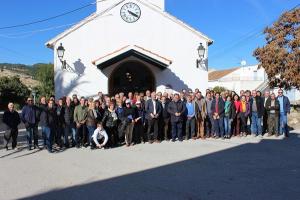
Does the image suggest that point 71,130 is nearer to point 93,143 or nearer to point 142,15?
point 93,143

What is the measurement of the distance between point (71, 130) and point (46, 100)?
128 centimetres

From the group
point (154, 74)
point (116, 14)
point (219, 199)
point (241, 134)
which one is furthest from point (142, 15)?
point (219, 199)

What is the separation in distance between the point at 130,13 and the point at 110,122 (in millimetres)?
7210

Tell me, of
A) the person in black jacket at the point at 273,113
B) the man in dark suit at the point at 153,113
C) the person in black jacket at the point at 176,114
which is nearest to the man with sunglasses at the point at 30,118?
the man in dark suit at the point at 153,113

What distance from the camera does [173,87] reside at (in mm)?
18953

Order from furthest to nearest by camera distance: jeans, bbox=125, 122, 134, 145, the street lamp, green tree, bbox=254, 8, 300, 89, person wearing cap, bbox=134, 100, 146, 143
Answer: green tree, bbox=254, 8, 300, 89 < the street lamp < person wearing cap, bbox=134, 100, 146, 143 < jeans, bbox=125, 122, 134, 145

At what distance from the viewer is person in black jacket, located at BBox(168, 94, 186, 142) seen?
14.1 meters

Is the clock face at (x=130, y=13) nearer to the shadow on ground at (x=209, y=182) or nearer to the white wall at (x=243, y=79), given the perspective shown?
the shadow on ground at (x=209, y=182)

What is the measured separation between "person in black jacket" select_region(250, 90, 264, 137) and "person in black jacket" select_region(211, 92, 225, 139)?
1.20 m

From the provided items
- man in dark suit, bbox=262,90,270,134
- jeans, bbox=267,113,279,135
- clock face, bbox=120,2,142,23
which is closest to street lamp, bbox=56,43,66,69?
clock face, bbox=120,2,142,23

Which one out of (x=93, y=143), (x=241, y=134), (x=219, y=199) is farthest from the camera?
(x=241, y=134)

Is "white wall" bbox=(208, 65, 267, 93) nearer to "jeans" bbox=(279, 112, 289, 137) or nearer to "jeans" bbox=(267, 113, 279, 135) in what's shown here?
"jeans" bbox=(279, 112, 289, 137)

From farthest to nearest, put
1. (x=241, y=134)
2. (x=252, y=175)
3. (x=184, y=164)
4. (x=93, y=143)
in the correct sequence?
1. (x=241, y=134)
2. (x=93, y=143)
3. (x=184, y=164)
4. (x=252, y=175)

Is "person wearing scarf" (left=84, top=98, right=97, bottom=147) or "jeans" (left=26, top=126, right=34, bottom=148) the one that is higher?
"person wearing scarf" (left=84, top=98, right=97, bottom=147)
